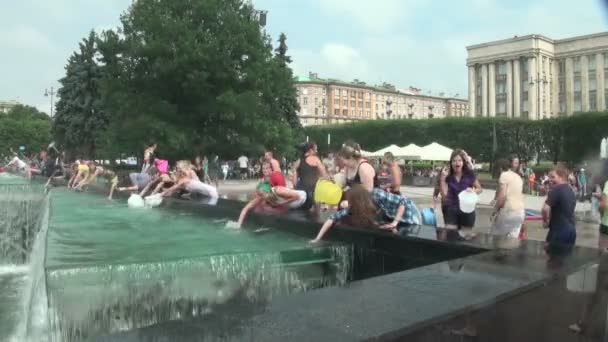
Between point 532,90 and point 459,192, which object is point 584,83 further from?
point 459,192

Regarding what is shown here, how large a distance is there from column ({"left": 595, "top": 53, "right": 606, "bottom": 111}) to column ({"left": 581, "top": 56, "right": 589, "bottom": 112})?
2301mm

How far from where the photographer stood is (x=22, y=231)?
13852mm

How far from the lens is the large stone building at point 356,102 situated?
143125 millimetres

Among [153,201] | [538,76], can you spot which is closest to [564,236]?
[153,201]

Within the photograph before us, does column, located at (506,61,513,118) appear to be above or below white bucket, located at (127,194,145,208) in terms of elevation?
above

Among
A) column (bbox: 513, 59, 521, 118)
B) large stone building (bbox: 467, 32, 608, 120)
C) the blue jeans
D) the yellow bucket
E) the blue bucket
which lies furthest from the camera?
column (bbox: 513, 59, 521, 118)

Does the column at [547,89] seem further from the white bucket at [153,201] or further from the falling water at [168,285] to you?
the falling water at [168,285]

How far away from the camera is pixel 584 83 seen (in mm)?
106500

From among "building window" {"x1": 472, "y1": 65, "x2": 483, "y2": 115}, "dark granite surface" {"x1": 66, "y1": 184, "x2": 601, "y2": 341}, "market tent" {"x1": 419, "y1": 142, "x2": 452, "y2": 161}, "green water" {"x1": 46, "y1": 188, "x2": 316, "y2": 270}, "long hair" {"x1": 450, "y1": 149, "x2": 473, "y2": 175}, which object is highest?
"building window" {"x1": 472, "y1": 65, "x2": 483, "y2": 115}

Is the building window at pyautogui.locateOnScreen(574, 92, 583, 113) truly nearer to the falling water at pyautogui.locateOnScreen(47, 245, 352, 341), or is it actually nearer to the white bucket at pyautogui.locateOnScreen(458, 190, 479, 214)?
the white bucket at pyautogui.locateOnScreen(458, 190, 479, 214)

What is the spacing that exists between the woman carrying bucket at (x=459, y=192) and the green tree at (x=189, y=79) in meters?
18.6

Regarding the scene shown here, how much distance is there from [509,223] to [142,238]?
5025 mm

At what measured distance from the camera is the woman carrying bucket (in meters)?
7.23

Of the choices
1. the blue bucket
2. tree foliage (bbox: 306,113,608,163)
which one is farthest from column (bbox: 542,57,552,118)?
the blue bucket
